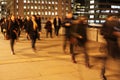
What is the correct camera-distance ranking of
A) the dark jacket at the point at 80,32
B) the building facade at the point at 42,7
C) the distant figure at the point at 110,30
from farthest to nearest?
the building facade at the point at 42,7, the dark jacket at the point at 80,32, the distant figure at the point at 110,30

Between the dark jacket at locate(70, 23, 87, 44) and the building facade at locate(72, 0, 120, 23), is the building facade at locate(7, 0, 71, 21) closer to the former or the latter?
the building facade at locate(72, 0, 120, 23)

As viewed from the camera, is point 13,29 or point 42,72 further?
point 13,29

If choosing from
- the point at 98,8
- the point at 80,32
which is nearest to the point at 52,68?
the point at 80,32

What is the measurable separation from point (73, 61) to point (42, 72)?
1.91 metres

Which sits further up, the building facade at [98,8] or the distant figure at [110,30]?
the distant figure at [110,30]

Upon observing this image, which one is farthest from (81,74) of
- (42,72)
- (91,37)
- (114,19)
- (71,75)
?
(91,37)

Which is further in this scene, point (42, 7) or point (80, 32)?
point (42, 7)

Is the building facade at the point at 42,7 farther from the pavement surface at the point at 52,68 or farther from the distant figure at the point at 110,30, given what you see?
the distant figure at the point at 110,30

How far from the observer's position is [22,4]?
136m

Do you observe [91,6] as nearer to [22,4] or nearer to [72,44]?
[22,4]

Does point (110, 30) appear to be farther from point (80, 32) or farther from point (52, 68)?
point (52, 68)

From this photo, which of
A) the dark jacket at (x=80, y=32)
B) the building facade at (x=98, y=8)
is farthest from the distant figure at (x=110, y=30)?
the building facade at (x=98, y=8)

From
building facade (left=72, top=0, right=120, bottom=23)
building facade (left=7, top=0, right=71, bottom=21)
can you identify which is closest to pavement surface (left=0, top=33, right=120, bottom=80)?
building facade (left=72, top=0, right=120, bottom=23)

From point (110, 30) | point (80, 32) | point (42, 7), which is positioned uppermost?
point (110, 30)
